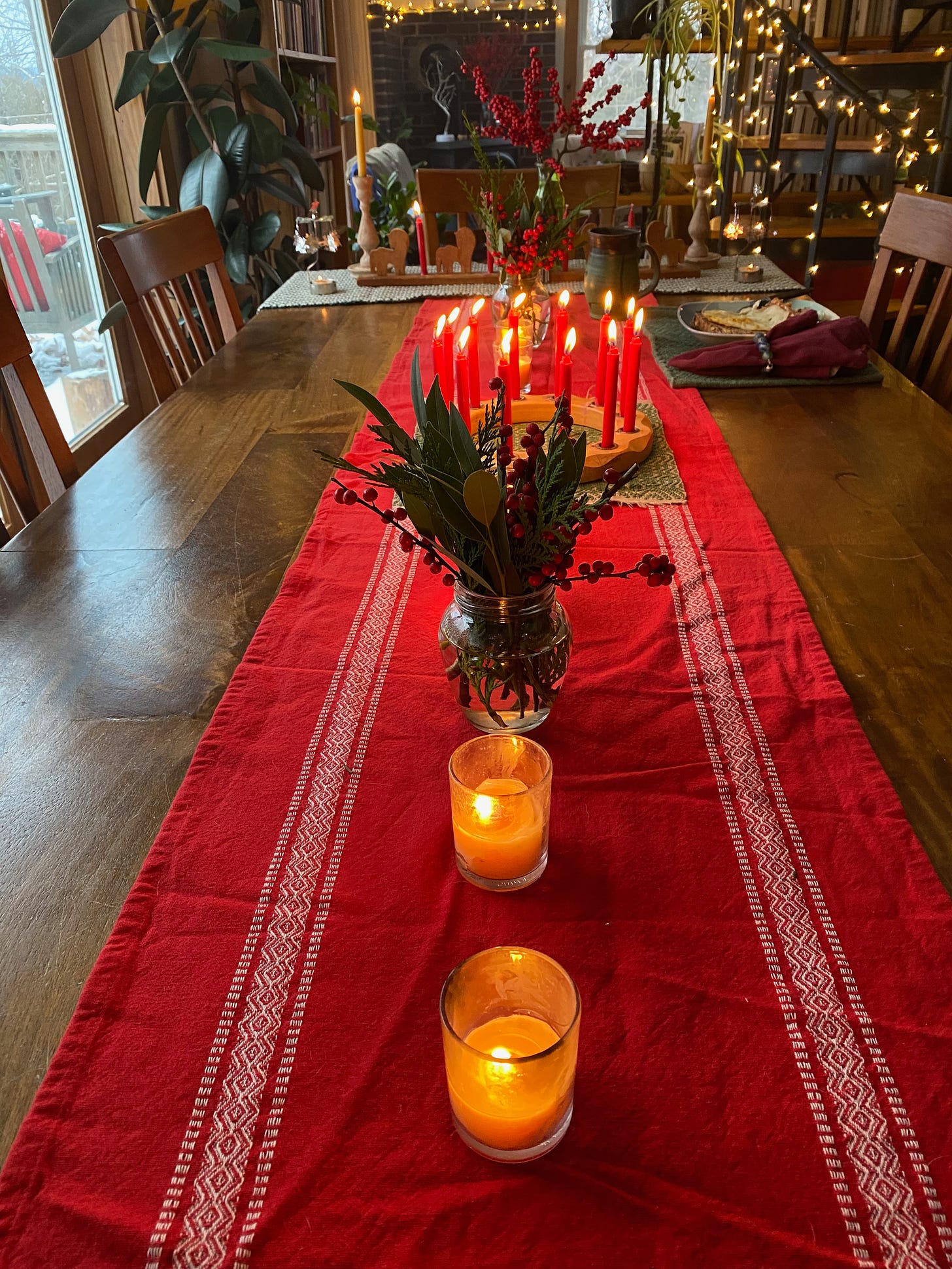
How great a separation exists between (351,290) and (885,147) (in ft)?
7.55

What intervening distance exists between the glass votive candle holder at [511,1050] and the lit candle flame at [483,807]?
114mm

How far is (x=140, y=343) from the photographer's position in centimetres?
160

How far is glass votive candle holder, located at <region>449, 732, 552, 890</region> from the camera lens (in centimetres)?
58

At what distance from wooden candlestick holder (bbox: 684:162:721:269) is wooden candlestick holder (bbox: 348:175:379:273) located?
711mm

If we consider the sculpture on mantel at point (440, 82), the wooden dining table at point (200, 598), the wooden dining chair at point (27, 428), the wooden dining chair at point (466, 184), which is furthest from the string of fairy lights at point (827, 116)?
the sculpture on mantel at point (440, 82)

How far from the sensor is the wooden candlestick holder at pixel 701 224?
2.02m

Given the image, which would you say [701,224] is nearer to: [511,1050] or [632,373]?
[632,373]

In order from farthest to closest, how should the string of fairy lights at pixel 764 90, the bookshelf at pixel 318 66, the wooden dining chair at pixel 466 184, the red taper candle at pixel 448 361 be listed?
the bookshelf at pixel 318 66 → the string of fairy lights at pixel 764 90 → the wooden dining chair at pixel 466 184 → the red taper candle at pixel 448 361

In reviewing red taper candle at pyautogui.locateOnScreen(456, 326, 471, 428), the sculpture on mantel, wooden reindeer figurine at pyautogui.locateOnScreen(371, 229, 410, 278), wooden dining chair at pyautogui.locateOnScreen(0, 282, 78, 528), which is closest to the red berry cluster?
wooden reindeer figurine at pyautogui.locateOnScreen(371, 229, 410, 278)

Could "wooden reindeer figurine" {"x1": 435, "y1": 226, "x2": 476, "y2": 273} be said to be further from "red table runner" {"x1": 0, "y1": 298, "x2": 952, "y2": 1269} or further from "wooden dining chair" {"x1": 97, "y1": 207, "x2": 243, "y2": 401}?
"red table runner" {"x1": 0, "y1": 298, "x2": 952, "y2": 1269}

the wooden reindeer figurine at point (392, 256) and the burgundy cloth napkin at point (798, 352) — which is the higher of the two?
the burgundy cloth napkin at point (798, 352)

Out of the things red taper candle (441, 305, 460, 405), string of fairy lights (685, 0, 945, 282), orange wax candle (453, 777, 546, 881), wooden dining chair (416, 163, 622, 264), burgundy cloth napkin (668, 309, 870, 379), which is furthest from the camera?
string of fairy lights (685, 0, 945, 282)

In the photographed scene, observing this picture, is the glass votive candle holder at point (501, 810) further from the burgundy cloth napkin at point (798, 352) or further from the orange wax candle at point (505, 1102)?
the burgundy cloth napkin at point (798, 352)

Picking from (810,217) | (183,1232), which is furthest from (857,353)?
(810,217)
